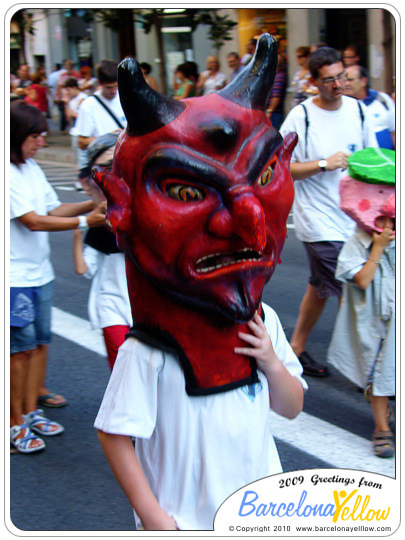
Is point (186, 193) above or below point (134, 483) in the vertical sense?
above

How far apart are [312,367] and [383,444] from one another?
1.18 m

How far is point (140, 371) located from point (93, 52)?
23976 millimetres

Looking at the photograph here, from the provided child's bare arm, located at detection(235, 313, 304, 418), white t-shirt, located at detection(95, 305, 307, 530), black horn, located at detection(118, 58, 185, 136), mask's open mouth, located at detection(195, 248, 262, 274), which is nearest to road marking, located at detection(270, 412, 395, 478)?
child's bare arm, located at detection(235, 313, 304, 418)

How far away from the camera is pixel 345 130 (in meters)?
5.07

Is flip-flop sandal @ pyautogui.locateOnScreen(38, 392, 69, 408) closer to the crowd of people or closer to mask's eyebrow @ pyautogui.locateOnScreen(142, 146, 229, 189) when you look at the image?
the crowd of people

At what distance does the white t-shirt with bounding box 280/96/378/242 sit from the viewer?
5027 millimetres

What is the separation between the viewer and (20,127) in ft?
13.3

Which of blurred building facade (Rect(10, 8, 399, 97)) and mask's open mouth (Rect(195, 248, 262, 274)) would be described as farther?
blurred building facade (Rect(10, 8, 399, 97))

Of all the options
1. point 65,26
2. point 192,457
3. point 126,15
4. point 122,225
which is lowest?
point 192,457

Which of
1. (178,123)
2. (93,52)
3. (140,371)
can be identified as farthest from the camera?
(93,52)

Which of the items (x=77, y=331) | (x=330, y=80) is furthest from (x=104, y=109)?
(x=330, y=80)

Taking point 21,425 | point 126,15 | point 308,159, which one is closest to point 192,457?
point 21,425

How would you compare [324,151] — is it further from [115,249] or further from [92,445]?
[92,445]

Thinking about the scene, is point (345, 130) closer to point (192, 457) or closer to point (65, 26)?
point (192, 457)
